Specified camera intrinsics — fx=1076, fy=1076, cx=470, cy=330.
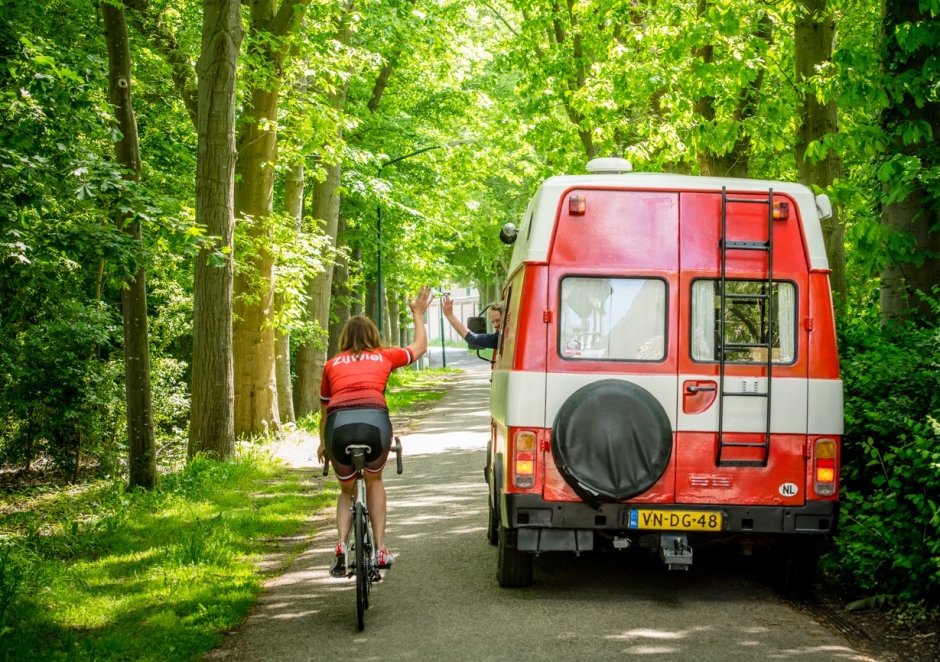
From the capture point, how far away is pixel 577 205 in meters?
7.07

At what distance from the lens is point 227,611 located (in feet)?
22.8

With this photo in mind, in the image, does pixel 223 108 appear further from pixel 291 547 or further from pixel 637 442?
pixel 637 442

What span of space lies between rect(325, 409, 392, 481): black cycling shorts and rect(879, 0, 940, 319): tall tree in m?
4.73

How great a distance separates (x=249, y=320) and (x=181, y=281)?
2.26m

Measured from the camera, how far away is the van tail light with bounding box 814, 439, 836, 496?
6.88 meters

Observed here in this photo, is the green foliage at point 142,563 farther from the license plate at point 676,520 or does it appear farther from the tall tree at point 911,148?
the tall tree at point 911,148

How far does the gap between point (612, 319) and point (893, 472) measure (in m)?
2.22

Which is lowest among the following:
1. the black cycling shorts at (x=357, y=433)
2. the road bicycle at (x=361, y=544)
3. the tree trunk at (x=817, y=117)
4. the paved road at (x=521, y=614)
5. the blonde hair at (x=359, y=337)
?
the paved road at (x=521, y=614)

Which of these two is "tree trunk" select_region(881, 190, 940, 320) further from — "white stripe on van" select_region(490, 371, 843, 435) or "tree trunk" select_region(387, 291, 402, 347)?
"tree trunk" select_region(387, 291, 402, 347)

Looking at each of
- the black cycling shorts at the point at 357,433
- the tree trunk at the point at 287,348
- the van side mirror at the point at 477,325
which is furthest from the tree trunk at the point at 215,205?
the black cycling shorts at the point at 357,433

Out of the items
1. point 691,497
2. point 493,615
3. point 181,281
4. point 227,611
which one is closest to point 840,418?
point 691,497

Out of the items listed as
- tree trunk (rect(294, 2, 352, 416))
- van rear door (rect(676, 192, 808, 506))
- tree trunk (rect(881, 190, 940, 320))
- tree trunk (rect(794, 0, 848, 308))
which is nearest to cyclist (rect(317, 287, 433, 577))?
van rear door (rect(676, 192, 808, 506))

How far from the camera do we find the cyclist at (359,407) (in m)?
6.72

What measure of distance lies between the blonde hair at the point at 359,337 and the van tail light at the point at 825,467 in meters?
2.93
